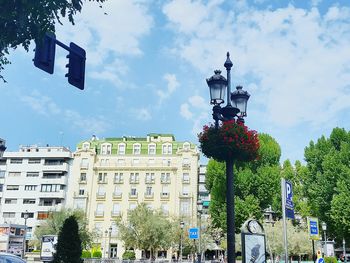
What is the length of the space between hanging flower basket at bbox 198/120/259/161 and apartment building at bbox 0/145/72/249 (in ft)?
187

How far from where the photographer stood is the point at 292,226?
167 feet

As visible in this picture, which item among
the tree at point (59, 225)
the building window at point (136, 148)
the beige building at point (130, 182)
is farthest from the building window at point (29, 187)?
the building window at point (136, 148)

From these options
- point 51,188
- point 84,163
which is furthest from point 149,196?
point 51,188

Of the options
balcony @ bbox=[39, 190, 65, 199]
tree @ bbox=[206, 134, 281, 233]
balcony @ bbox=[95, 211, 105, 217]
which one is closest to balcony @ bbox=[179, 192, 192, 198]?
balcony @ bbox=[95, 211, 105, 217]

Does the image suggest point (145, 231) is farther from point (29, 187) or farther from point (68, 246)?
point (68, 246)

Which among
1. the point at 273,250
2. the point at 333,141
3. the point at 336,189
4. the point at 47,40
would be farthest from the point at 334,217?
the point at 47,40

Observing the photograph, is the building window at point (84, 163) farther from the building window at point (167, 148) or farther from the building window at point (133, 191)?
the building window at point (167, 148)

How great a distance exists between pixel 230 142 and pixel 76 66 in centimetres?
432

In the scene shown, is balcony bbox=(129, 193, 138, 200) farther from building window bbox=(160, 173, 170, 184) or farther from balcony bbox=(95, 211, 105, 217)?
balcony bbox=(95, 211, 105, 217)

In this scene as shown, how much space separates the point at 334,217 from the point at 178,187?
1292 inches

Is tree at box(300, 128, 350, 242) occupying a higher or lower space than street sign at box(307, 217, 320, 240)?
higher

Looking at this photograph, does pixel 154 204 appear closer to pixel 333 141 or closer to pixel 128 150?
pixel 128 150

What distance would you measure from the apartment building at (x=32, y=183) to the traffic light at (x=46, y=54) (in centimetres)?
5884

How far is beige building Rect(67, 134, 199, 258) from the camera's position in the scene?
63.5 m
